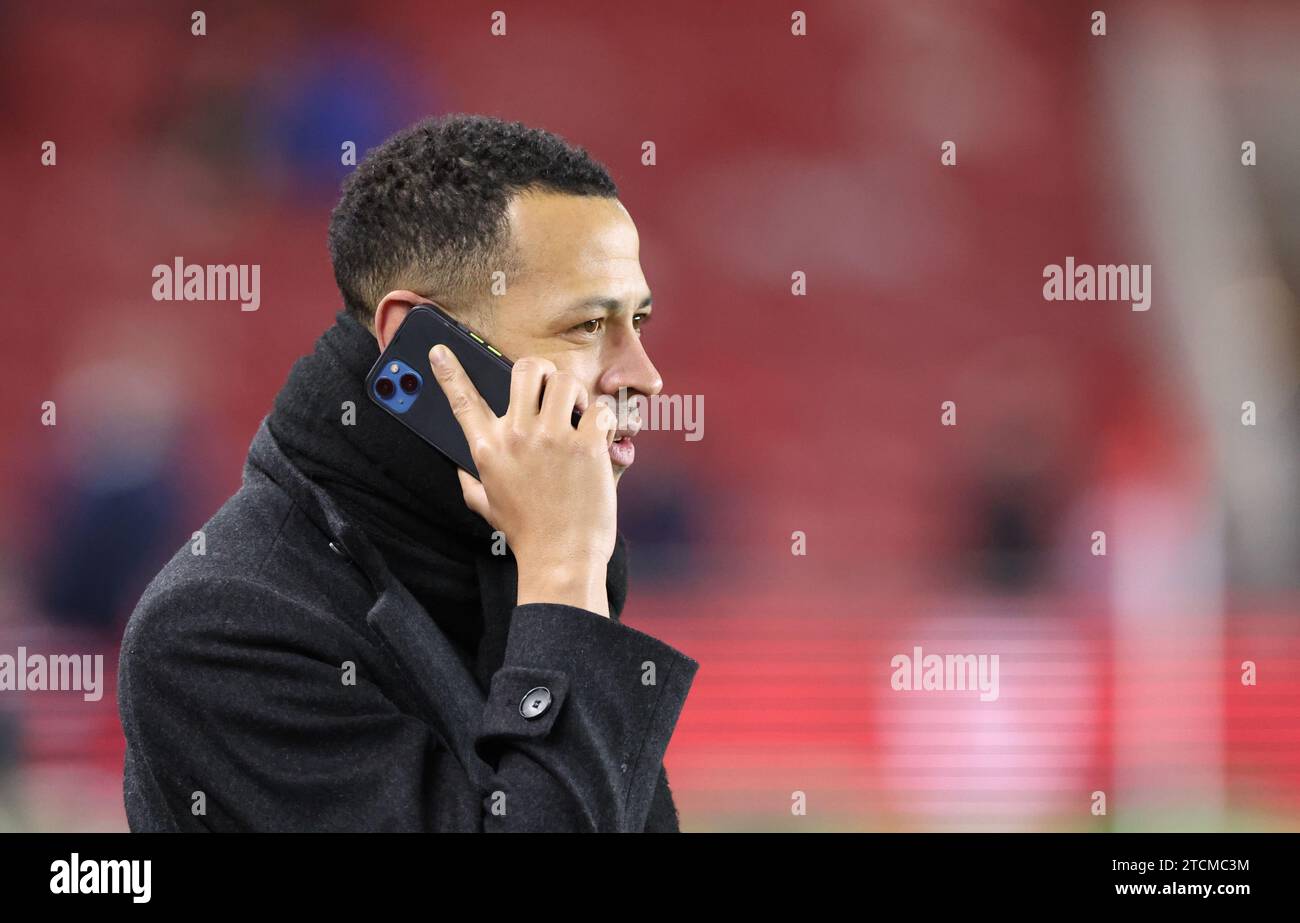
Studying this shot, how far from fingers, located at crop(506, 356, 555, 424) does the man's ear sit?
0.70 feet

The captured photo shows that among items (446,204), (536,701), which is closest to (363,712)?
(536,701)

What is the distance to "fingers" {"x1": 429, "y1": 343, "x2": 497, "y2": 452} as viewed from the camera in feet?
5.67

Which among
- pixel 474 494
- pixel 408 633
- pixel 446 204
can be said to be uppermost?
pixel 446 204

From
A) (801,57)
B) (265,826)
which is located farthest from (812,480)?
(265,826)

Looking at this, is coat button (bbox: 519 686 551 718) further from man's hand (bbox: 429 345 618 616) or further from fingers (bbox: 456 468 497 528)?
fingers (bbox: 456 468 497 528)

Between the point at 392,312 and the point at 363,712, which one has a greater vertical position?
the point at 392,312

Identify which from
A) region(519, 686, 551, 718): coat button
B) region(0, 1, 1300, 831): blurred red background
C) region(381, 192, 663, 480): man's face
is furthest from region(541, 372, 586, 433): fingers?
region(0, 1, 1300, 831): blurred red background

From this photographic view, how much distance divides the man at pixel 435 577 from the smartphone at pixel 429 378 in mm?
25

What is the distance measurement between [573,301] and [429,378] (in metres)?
0.25

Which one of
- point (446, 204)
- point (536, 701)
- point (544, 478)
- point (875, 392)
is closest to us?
point (536, 701)

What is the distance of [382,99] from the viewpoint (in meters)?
4.50

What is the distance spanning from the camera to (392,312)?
185 cm

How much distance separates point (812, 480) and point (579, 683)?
3419mm

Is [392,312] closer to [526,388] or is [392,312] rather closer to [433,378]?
[433,378]
